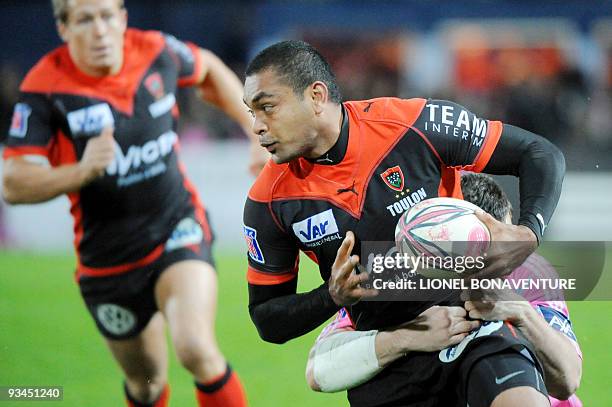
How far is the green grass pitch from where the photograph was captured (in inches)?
211

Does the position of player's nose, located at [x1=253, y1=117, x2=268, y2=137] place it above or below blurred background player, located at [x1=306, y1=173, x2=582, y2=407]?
above

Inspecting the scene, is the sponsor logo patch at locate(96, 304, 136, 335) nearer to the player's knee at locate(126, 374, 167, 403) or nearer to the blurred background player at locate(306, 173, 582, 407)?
the player's knee at locate(126, 374, 167, 403)

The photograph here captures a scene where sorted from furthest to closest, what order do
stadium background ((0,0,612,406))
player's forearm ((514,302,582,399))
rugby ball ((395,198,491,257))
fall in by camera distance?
stadium background ((0,0,612,406)) → player's forearm ((514,302,582,399)) → rugby ball ((395,198,491,257))

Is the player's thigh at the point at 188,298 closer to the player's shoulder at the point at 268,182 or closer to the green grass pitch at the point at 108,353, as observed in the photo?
the green grass pitch at the point at 108,353

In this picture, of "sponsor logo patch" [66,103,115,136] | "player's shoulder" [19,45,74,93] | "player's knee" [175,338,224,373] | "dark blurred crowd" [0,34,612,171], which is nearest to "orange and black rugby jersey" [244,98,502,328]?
"player's knee" [175,338,224,373]

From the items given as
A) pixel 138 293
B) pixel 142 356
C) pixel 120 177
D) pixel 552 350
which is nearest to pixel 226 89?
pixel 120 177

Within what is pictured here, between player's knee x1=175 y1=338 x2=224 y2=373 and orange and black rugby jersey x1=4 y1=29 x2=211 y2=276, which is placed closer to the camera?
player's knee x1=175 y1=338 x2=224 y2=373

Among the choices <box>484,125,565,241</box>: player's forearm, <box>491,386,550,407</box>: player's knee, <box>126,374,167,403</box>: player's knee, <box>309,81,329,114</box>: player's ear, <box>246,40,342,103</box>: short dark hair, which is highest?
<box>246,40,342,103</box>: short dark hair

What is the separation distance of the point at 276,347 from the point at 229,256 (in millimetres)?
3529

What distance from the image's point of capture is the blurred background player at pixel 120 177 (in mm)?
4707

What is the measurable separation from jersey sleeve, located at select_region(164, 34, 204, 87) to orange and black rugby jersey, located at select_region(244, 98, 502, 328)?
192cm

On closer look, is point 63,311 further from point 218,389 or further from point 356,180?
point 356,180

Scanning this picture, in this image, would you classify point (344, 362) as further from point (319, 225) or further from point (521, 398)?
point (521, 398)

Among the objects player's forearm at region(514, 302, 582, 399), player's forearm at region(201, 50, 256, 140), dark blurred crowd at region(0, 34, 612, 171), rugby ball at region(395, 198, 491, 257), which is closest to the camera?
rugby ball at region(395, 198, 491, 257)
